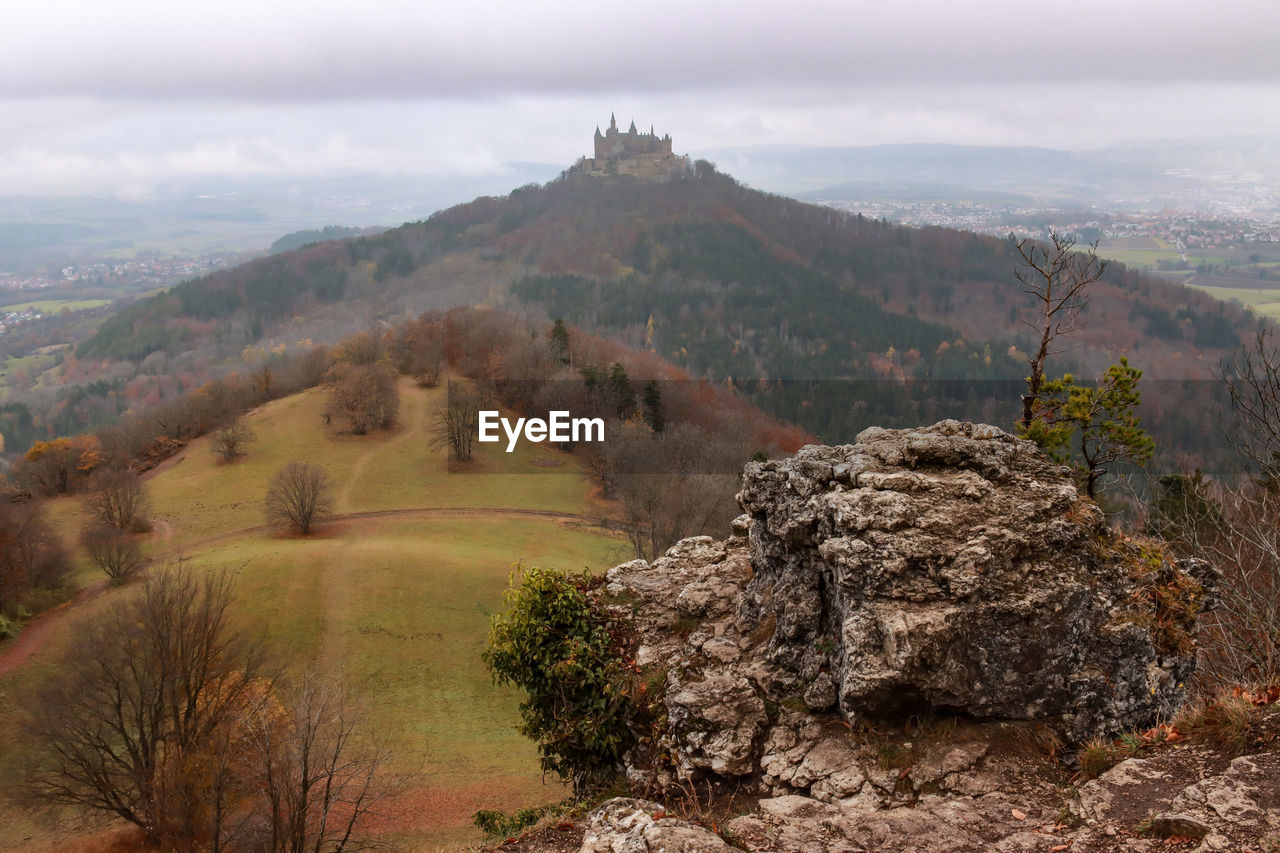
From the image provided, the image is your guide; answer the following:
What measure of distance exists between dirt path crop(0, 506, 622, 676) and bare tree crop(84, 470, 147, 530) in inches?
80.5

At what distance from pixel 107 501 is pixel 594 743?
48.7 metres

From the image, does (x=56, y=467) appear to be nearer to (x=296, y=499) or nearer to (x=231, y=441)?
(x=231, y=441)

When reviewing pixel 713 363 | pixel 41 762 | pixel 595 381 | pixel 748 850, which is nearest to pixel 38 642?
pixel 41 762

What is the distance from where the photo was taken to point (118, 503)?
4872 cm

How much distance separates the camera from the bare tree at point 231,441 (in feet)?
203

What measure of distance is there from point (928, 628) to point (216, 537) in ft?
166

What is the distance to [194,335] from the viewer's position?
529ft

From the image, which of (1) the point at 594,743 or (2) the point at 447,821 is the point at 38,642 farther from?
(1) the point at 594,743

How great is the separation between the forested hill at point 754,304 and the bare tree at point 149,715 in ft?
314

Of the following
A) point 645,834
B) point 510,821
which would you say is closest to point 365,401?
point 510,821

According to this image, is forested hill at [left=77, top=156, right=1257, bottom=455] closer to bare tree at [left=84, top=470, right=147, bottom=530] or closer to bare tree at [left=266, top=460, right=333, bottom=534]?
bare tree at [left=266, top=460, right=333, bottom=534]

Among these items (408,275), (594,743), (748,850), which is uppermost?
(408,275)

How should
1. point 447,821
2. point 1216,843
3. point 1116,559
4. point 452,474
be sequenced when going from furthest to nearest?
1. point 452,474
2. point 447,821
3. point 1116,559
4. point 1216,843

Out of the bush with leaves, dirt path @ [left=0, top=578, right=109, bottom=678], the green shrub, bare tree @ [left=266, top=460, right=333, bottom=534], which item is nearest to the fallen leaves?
the bush with leaves
